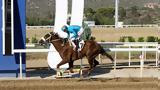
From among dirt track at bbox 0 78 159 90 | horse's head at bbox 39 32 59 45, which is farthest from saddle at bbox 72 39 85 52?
dirt track at bbox 0 78 159 90

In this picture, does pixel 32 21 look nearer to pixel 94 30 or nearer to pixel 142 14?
pixel 94 30

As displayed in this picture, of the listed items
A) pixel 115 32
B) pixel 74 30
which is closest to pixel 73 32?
pixel 74 30

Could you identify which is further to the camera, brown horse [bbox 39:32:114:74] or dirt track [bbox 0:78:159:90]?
brown horse [bbox 39:32:114:74]

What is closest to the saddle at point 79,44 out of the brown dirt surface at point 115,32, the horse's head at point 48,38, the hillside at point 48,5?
the horse's head at point 48,38

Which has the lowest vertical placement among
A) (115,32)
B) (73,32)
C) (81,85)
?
(115,32)

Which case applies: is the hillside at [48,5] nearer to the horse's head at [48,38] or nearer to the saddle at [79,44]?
the horse's head at [48,38]

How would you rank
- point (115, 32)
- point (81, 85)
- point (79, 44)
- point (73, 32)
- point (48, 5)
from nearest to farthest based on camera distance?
point (81, 85), point (79, 44), point (73, 32), point (115, 32), point (48, 5)

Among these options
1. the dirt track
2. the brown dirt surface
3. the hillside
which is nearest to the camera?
the dirt track

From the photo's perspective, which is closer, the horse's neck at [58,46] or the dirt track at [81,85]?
the dirt track at [81,85]

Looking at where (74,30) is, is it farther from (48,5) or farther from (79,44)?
(48,5)

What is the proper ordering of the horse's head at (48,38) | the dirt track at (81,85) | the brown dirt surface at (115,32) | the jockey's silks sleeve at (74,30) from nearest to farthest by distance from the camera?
the dirt track at (81,85)
the horse's head at (48,38)
the jockey's silks sleeve at (74,30)
the brown dirt surface at (115,32)

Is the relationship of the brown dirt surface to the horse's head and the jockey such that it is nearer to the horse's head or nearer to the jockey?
the jockey

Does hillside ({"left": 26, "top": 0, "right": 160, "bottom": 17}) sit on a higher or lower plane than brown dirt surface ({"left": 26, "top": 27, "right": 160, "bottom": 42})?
higher

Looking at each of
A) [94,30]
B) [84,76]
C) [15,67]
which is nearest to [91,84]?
[84,76]
